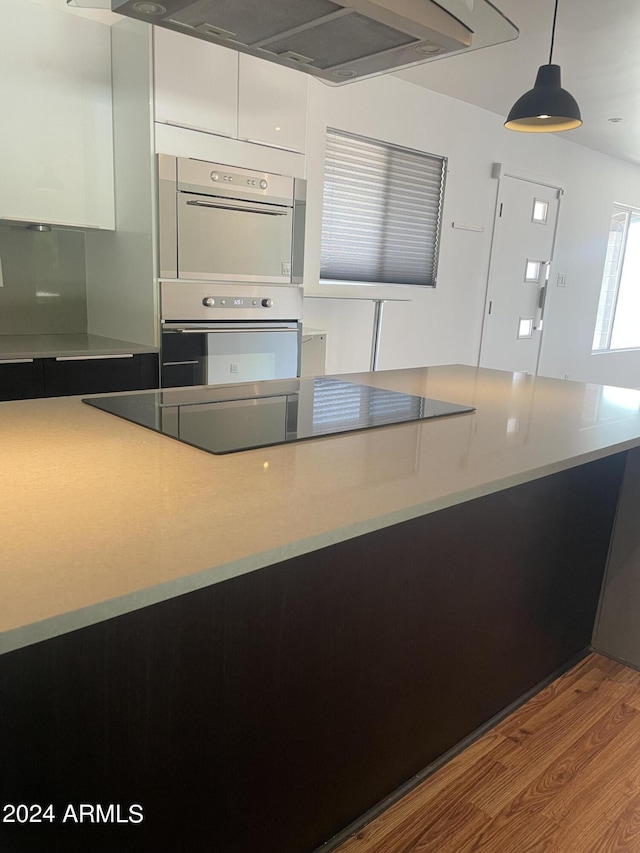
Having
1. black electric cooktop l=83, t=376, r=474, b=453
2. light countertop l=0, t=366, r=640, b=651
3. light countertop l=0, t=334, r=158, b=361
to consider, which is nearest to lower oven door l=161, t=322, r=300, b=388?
light countertop l=0, t=334, r=158, b=361

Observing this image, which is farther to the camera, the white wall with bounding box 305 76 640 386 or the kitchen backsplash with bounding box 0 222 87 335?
the white wall with bounding box 305 76 640 386

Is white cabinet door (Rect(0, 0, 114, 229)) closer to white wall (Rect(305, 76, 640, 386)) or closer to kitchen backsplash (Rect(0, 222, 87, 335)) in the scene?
kitchen backsplash (Rect(0, 222, 87, 335))

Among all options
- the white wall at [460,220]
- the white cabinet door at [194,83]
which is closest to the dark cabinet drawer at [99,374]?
the white cabinet door at [194,83]

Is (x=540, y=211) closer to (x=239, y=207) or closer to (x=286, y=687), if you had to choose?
(x=239, y=207)

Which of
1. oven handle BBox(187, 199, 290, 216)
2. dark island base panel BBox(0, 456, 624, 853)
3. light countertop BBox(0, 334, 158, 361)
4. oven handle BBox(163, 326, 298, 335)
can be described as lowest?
dark island base panel BBox(0, 456, 624, 853)

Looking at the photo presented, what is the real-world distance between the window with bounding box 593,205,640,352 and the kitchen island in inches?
230

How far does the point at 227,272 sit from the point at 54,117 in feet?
3.18

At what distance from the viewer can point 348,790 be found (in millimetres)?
1359

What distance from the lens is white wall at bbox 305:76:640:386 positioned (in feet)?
12.8

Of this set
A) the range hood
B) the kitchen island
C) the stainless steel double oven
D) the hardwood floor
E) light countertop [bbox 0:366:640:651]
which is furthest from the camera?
the stainless steel double oven

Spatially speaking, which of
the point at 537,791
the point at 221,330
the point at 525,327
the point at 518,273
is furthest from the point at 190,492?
the point at 525,327

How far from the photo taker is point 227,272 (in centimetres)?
300

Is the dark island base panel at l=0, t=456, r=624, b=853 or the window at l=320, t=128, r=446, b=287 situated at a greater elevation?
the window at l=320, t=128, r=446, b=287

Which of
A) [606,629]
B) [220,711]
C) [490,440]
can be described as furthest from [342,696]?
[606,629]
